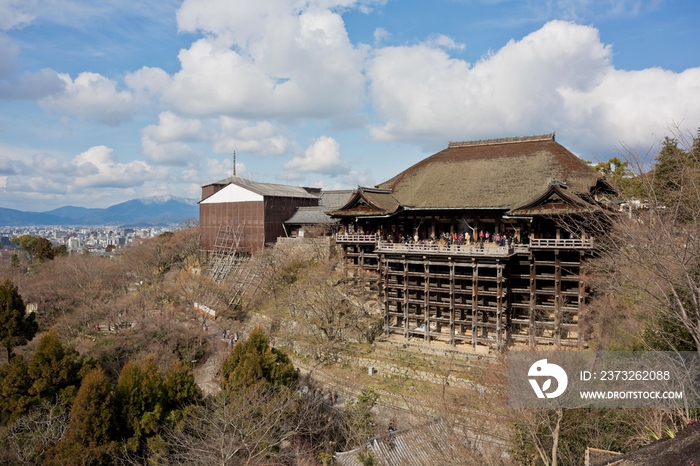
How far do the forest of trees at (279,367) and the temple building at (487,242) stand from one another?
137 cm

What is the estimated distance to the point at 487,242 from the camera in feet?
81.5

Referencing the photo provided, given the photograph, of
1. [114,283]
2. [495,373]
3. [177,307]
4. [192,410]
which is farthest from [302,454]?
[114,283]

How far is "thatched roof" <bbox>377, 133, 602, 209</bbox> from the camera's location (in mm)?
23875

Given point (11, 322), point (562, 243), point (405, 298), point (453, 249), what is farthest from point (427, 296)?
point (11, 322)

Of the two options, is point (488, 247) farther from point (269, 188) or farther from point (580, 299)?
point (269, 188)

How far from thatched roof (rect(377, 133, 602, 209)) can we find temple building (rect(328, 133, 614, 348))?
0.06 meters

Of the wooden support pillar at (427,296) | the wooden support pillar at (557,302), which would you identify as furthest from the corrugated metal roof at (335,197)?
the wooden support pillar at (557,302)

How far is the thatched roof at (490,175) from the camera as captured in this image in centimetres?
2388

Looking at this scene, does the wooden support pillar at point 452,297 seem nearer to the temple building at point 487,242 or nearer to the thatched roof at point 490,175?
the temple building at point 487,242

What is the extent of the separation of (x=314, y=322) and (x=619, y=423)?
17.8 m

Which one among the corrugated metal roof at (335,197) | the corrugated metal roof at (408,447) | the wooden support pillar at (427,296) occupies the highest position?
the corrugated metal roof at (335,197)

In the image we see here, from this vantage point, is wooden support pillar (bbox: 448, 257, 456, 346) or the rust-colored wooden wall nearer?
wooden support pillar (bbox: 448, 257, 456, 346)

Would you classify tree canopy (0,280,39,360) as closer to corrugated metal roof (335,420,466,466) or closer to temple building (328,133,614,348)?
corrugated metal roof (335,420,466,466)

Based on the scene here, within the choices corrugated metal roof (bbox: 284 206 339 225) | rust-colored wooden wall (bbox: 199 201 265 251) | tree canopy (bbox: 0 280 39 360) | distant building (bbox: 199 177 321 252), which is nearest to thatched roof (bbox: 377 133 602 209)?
corrugated metal roof (bbox: 284 206 339 225)
